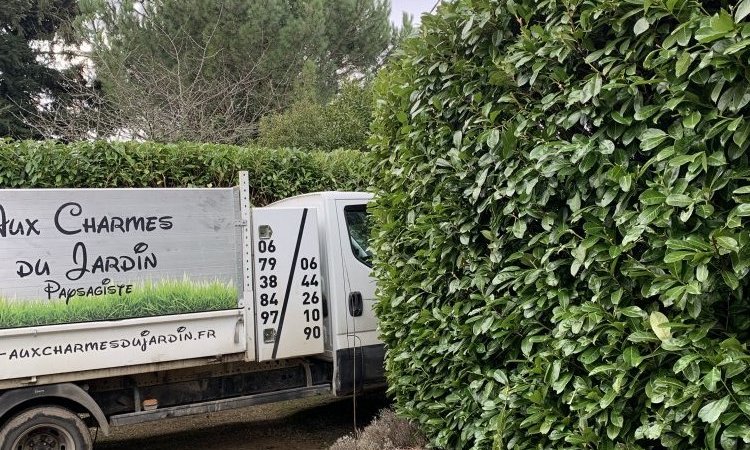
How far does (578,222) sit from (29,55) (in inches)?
751

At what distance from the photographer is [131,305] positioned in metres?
4.57

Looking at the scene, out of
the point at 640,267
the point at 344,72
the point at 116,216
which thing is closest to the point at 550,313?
the point at 640,267

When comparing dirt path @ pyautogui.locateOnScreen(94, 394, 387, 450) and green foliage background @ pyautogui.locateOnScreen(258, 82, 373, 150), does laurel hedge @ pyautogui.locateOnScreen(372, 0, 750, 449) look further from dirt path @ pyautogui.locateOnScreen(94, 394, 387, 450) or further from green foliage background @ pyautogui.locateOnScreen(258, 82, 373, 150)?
green foliage background @ pyautogui.locateOnScreen(258, 82, 373, 150)

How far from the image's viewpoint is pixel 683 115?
2209mm

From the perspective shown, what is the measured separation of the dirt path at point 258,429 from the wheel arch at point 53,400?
1.29m

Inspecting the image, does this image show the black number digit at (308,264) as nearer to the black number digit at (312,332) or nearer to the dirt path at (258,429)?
the black number digit at (312,332)

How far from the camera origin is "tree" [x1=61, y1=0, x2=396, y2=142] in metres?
12.0

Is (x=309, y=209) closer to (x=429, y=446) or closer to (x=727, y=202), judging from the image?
(x=429, y=446)

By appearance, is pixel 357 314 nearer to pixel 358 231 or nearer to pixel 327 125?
pixel 358 231

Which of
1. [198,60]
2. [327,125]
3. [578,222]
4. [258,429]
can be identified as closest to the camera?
[578,222]

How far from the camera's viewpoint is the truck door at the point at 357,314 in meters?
5.35

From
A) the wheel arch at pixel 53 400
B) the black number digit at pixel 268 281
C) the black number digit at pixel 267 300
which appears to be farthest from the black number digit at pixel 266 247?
the wheel arch at pixel 53 400

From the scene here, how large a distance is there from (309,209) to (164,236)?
1.28 m

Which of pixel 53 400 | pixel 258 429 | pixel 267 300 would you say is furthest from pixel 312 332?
pixel 53 400
